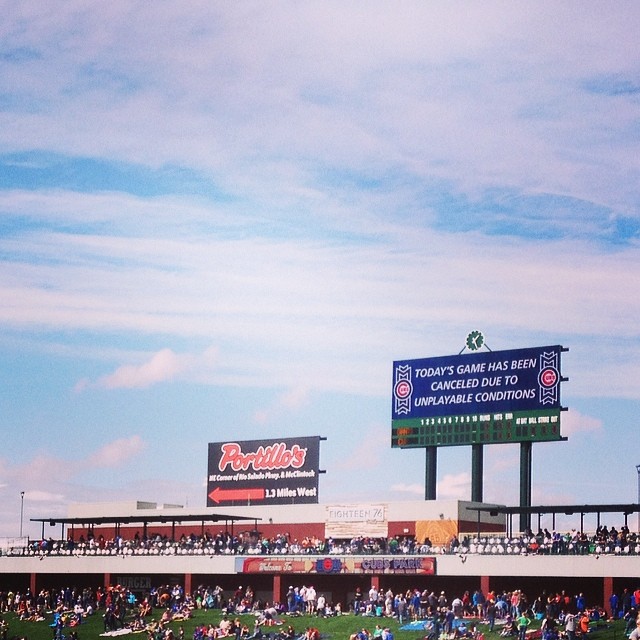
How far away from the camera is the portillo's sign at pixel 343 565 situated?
76.0 meters

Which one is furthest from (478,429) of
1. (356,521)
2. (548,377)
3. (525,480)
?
(356,521)

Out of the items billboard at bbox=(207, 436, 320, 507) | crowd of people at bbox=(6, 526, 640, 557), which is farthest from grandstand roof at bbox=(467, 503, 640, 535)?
billboard at bbox=(207, 436, 320, 507)

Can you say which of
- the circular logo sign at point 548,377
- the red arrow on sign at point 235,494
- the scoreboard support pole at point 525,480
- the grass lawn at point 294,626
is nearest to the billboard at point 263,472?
the red arrow on sign at point 235,494

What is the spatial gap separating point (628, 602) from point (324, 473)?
109 feet

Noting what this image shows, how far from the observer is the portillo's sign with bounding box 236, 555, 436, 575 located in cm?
7600

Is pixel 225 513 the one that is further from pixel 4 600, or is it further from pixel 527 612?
pixel 527 612

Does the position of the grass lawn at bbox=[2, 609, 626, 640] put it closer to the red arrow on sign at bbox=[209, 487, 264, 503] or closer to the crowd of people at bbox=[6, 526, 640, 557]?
the crowd of people at bbox=[6, 526, 640, 557]

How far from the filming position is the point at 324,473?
9288 cm

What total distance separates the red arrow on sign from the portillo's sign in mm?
12174

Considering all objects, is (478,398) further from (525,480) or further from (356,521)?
(356,521)

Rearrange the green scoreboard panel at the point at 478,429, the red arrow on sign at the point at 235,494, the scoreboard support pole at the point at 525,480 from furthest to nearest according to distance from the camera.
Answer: the red arrow on sign at the point at 235,494 < the green scoreboard panel at the point at 478,429 < the scoreboard support pole at the point at 525,480

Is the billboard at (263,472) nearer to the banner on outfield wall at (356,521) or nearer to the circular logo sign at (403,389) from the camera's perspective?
the banner on outfield wall at (356,521)

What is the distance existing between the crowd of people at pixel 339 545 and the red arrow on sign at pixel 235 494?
3273mm

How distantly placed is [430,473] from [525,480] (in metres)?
8.17
